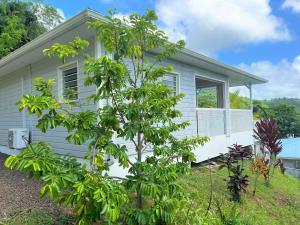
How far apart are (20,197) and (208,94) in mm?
13407

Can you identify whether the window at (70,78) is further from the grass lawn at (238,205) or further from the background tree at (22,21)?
the background tree at (22,21)

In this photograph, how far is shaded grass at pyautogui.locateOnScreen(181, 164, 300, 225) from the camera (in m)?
5.55

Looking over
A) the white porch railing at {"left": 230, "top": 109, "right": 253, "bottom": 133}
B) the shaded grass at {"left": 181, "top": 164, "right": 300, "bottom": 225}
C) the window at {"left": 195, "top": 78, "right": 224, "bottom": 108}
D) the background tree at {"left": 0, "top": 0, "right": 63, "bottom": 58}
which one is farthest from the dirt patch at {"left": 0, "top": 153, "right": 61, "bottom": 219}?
the background tree at {"left": 0, "top": 0, "right": 63, "bottom": 58}

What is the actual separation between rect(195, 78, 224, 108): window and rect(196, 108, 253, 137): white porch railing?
32.5 inches

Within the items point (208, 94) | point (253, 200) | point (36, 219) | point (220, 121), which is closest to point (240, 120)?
point (220, 121)

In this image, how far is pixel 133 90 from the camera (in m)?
3.59

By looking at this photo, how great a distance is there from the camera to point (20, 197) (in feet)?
16.6

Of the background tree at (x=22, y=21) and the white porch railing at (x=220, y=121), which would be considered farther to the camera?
the background tree at (x=22, y=21)

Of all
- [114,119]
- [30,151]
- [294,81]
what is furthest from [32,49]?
[294,81]

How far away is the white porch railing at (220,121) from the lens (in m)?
9.63

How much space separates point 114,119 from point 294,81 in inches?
1602

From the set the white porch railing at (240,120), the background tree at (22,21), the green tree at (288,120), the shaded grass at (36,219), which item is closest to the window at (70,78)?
the shaded grass at (36,219)

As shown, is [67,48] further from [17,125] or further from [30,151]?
[17,125]

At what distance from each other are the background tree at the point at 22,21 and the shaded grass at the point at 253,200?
12491mm
